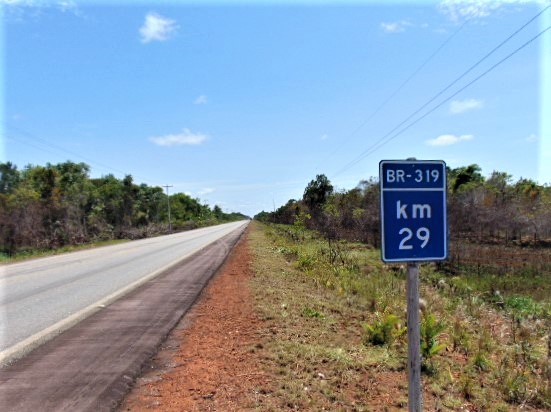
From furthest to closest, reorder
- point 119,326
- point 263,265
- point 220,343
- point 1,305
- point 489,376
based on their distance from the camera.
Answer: point 263,265 → point 1,305 → point 119,326 → point 220,343 → point 489,376

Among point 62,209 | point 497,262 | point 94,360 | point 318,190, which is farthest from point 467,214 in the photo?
point 94,360

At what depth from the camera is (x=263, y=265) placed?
51.9 ft

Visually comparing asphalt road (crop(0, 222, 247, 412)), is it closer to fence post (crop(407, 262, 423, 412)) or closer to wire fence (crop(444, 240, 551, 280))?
fence post (crop(407, 262, 423, 412))

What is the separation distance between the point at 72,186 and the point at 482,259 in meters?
40.9

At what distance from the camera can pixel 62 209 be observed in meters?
38.9

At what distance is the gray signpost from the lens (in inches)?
99.2

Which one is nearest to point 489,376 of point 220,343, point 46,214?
point 220,343

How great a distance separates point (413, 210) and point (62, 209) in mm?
41846

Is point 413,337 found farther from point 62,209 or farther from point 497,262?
point 62,209

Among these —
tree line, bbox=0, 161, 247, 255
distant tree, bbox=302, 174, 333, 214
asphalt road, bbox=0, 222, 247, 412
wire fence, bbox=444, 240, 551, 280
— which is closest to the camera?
asphalt road, bbox=0, 222, 247, 412

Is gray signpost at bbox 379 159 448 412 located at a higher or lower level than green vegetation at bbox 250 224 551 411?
higher

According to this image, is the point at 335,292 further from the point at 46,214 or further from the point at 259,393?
the point at 46,214

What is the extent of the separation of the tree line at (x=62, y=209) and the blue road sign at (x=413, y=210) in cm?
3312

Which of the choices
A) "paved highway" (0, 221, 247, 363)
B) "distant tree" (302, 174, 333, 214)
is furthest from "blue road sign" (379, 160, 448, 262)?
"distant tree" (302, 174, 333, 214)
